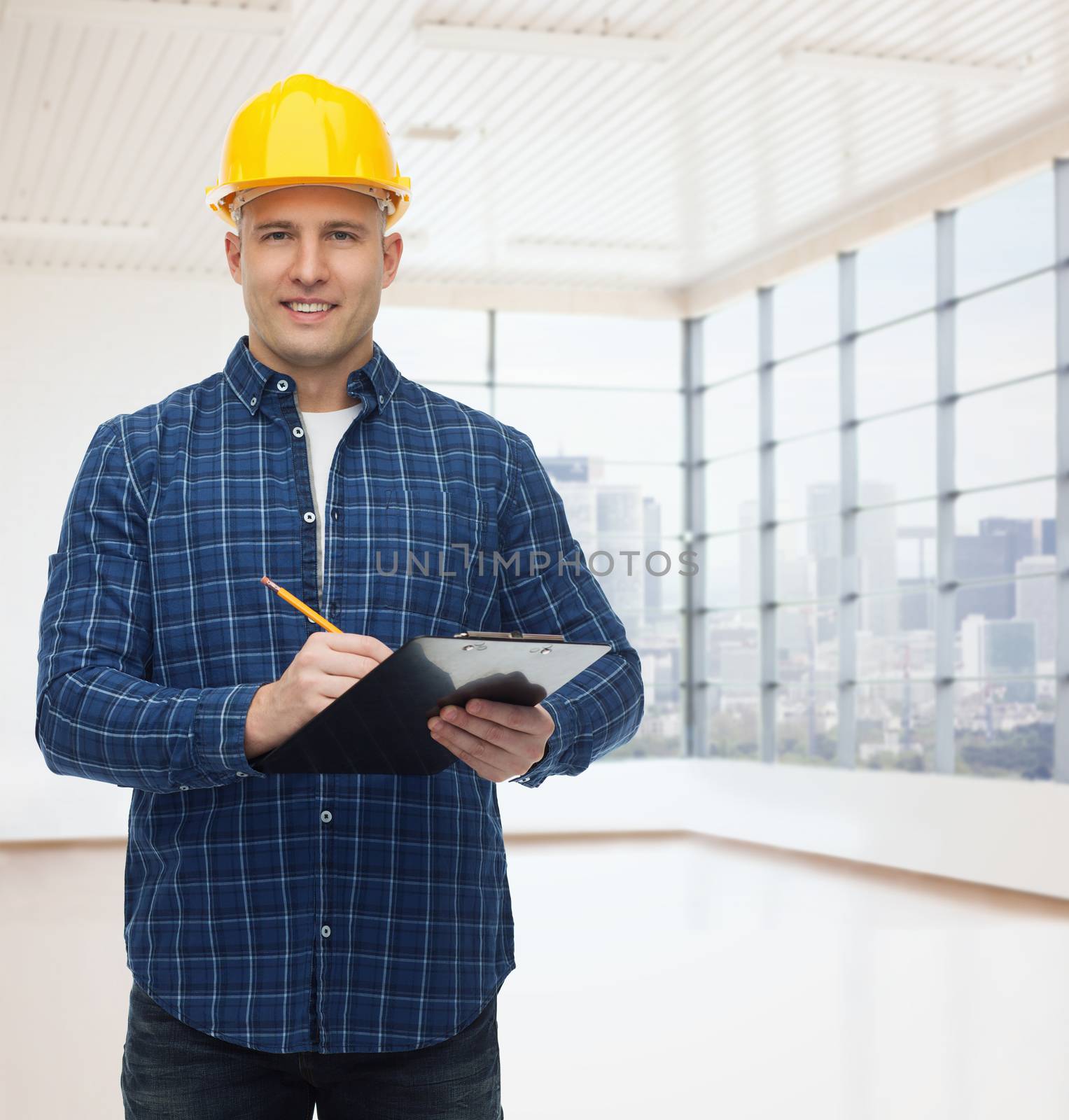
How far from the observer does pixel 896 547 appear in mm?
12039

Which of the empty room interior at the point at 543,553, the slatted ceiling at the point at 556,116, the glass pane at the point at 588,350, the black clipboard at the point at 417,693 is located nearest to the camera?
the black clipboard at the point at 417,693

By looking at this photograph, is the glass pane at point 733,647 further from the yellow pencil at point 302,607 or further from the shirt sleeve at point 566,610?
the yellow pencil at point 302,607

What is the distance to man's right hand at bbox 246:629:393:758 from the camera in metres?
1.32

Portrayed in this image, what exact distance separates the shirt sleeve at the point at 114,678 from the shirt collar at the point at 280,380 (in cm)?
15

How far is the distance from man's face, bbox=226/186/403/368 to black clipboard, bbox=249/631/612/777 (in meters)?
0.47

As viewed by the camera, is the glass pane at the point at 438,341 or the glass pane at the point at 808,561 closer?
the glass pane at the point at 808,561

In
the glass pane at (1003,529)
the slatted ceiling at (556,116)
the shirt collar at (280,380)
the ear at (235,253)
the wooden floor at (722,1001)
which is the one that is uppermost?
the slatted ceiling at (556,116)

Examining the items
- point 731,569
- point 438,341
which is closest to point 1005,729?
point 731,569

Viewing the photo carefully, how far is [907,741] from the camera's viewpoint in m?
11.8

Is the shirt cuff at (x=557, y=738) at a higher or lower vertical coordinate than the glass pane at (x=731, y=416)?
lower

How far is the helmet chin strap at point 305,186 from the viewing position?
1642 mm

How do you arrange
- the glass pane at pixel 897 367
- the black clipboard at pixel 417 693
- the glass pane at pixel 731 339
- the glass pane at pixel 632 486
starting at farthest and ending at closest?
the glass pane at pixel 632 486 < the glass pane at pixel 731 339 < the glass pane at pixel 897 367 < the black clipboard at pixel 417 693

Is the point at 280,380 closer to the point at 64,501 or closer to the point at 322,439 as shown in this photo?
the point at 322,439

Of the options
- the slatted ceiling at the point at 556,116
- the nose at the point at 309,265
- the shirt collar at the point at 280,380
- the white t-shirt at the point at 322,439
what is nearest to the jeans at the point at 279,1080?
the white t-shirt at the point at 322,439
